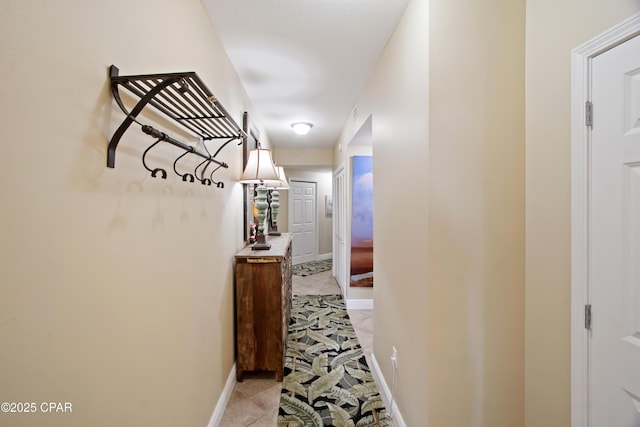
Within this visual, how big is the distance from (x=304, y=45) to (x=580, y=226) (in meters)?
1.94

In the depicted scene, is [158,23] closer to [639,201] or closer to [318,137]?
[639,201]

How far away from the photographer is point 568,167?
1168 mm

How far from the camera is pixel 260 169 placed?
7.16ft

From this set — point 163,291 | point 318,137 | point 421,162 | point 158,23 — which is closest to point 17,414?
point 163,291

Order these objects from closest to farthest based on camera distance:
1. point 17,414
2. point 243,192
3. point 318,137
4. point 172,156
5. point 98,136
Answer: point 17,414, point 98,136, point 172,156, point 243,192, point 318,137

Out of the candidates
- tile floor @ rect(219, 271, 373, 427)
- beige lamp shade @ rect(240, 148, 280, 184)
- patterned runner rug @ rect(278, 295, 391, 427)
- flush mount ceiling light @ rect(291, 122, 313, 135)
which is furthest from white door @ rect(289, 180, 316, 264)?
beige lamp shade @ rect(240, 148, 280, 184)

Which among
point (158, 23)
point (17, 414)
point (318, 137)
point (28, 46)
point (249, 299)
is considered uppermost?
point (318, 137)

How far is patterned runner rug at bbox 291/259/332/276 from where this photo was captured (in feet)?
19.8

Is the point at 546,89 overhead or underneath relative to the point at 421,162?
overhead

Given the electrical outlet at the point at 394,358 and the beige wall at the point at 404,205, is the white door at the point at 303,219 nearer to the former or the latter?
the beige wall at the point at 404,205

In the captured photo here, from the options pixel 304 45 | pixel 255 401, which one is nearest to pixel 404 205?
pixel 304 45

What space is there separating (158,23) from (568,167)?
1.80 metres

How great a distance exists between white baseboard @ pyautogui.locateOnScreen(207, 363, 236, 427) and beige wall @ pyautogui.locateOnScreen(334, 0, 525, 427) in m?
1.25

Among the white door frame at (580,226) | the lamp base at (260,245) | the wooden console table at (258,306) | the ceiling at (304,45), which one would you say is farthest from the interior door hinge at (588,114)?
the lamp base at (260,245)
